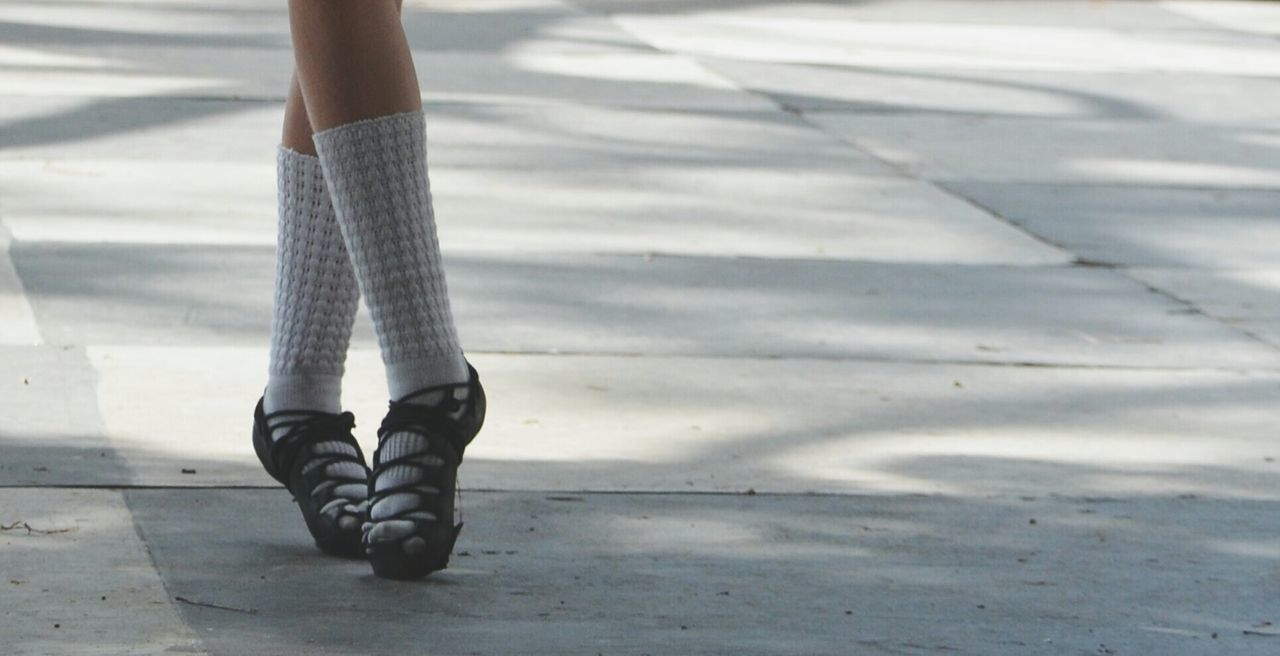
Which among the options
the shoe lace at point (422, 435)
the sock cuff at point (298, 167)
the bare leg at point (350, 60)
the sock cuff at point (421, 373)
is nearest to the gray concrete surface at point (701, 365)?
the shoe lace at point (422, 435)

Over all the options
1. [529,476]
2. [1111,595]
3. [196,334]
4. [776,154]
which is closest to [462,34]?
[776,154]

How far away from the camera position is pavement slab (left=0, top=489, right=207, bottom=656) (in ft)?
7.59

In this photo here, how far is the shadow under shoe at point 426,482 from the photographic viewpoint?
2.54 metres

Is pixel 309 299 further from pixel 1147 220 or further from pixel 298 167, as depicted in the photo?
pixel 1147 220

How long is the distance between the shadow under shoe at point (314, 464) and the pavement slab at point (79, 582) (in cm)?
19

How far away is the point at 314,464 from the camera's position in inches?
108

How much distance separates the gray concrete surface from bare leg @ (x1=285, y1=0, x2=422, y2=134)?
537mm

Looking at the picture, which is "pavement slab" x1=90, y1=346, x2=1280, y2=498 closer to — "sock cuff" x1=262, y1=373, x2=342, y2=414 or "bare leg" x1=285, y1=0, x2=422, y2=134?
"sock cuff" x1=262, y1=373, x2=342, y2=414

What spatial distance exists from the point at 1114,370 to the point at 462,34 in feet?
19.0

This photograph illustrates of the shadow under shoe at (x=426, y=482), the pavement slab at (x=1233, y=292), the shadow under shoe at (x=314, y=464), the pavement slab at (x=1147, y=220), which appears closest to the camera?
the shadow under shoe at (x=426, y=482)

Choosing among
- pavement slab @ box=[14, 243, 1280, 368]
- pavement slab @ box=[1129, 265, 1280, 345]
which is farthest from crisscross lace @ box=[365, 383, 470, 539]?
pavement slab @ box=[1129, 265, 1280, 345]

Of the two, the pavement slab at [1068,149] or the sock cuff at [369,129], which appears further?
the pavement slab at [1068,149]

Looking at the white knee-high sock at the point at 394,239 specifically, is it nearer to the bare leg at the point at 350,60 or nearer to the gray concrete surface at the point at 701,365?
the bare leg at the point at 350,60

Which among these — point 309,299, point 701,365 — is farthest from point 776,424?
point 309,299
